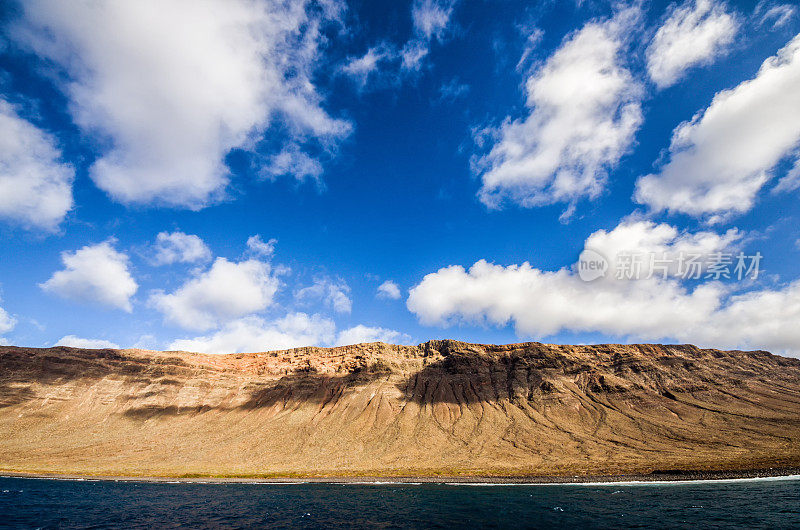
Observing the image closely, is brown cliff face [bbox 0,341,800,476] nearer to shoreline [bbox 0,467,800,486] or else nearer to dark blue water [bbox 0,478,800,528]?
shoreline [bbox 0,467,800,486]

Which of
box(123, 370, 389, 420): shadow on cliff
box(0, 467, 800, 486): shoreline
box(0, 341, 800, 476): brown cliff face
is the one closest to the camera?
box(0, 467, 800, 486): shoreline

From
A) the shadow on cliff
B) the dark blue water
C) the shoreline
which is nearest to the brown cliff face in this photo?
the shadow on cliff

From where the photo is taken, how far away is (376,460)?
109188 mm

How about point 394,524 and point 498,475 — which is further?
point 498,475

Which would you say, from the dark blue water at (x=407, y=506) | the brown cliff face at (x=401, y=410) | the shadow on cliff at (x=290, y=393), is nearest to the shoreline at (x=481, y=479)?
the brown cliff face at (x=401, y=410)

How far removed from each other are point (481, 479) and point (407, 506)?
37027mm

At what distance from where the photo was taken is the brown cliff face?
102 meters

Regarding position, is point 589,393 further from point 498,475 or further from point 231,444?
point 231,444

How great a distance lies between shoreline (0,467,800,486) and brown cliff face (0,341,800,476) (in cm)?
456

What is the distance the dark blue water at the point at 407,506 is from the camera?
42562 mm

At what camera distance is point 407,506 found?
53594 millimetres

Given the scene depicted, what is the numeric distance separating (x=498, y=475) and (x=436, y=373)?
279 ft

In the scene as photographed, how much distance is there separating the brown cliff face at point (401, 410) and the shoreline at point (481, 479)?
15.0ft

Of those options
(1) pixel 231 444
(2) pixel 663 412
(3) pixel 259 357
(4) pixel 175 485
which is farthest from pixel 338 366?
(2) pixel 663 412
